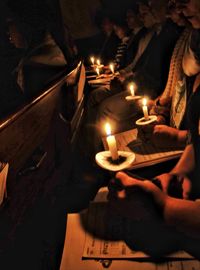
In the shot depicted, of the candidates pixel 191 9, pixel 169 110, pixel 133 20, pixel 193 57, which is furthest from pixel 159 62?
pixel 133 20

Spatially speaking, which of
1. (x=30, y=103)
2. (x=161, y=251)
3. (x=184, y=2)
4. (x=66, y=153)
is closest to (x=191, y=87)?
(x=184, y=2)

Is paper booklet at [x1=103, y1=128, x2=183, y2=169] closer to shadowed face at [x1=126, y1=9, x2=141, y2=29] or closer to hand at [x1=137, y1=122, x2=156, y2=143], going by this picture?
hand at [x1=137, y1=122, x2=156, y2=143]

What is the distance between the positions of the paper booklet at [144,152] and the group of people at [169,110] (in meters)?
0.06

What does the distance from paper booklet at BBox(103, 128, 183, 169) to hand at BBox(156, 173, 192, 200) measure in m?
0.23

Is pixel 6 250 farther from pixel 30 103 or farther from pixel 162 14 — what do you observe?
pixel 162 14

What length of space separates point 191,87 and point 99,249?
1632 mm

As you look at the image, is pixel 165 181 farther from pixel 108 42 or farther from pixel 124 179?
pixel 108 42

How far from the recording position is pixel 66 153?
85.4 inches

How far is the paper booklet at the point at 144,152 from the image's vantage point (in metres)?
1.60

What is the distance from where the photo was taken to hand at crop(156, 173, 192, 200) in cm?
123

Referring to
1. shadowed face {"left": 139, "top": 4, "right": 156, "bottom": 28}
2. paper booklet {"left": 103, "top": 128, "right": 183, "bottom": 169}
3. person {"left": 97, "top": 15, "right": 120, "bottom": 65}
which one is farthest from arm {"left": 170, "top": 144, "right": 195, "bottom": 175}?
person {"left": 97, "top": 15, "right": 120, "bottom": 65}

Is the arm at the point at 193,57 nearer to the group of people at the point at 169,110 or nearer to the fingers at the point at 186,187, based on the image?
the group of people at the point at 169,110

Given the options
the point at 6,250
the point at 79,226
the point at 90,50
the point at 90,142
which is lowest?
the point at 6,250

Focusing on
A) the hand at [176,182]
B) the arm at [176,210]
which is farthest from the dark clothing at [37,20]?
the arm at [176,210]
